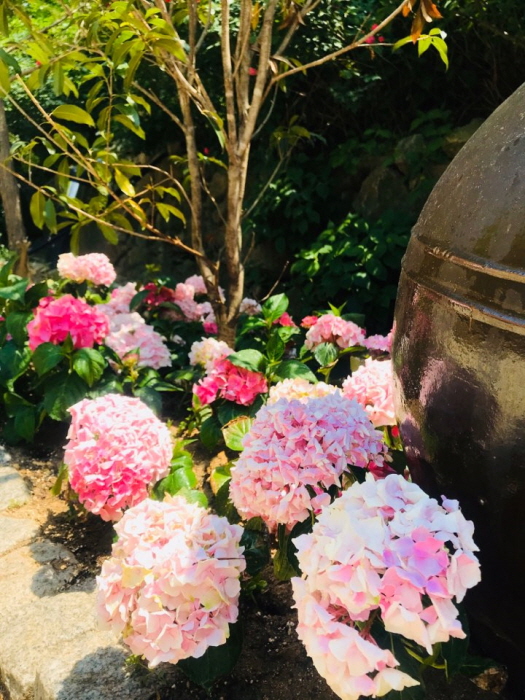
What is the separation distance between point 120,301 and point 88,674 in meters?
2.43

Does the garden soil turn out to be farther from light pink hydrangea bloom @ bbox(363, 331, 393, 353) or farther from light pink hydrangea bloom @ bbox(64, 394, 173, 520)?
light pink hydrangea bloom @ bbox(363, 331, 393, 353)

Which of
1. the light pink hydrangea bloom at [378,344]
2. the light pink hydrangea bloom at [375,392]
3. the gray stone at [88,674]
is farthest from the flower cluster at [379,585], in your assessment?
the light pink hydrangea bloom at [378,344]

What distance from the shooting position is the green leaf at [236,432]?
2.23 metres

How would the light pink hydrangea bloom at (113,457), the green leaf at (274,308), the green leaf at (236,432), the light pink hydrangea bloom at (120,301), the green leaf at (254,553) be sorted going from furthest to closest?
the light pink hydrangea bloom at (120,301) < the green leaf at (274,308) < the green leaf at (236,432) < the light pink hydrangea bloom at (113,457) < the green leaf at (254,553)

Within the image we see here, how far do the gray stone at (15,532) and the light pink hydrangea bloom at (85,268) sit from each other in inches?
67.7

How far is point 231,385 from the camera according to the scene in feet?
8.82

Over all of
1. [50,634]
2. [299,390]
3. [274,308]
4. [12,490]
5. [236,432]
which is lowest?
[12,490]

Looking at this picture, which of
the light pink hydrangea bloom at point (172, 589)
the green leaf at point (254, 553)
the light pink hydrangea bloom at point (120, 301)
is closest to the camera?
the light pink hydrangea bloom at point (172, 589)

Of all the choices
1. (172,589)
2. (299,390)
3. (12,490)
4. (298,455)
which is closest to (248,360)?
(299,390)

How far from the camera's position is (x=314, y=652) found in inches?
41.4

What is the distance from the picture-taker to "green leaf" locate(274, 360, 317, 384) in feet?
8.98

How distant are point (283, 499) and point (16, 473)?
1681mm

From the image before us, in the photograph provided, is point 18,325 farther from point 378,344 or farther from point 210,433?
point 378,344

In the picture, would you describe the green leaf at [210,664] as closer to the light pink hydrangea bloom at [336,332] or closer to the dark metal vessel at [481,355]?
the dark metal vessel at [481,355]
